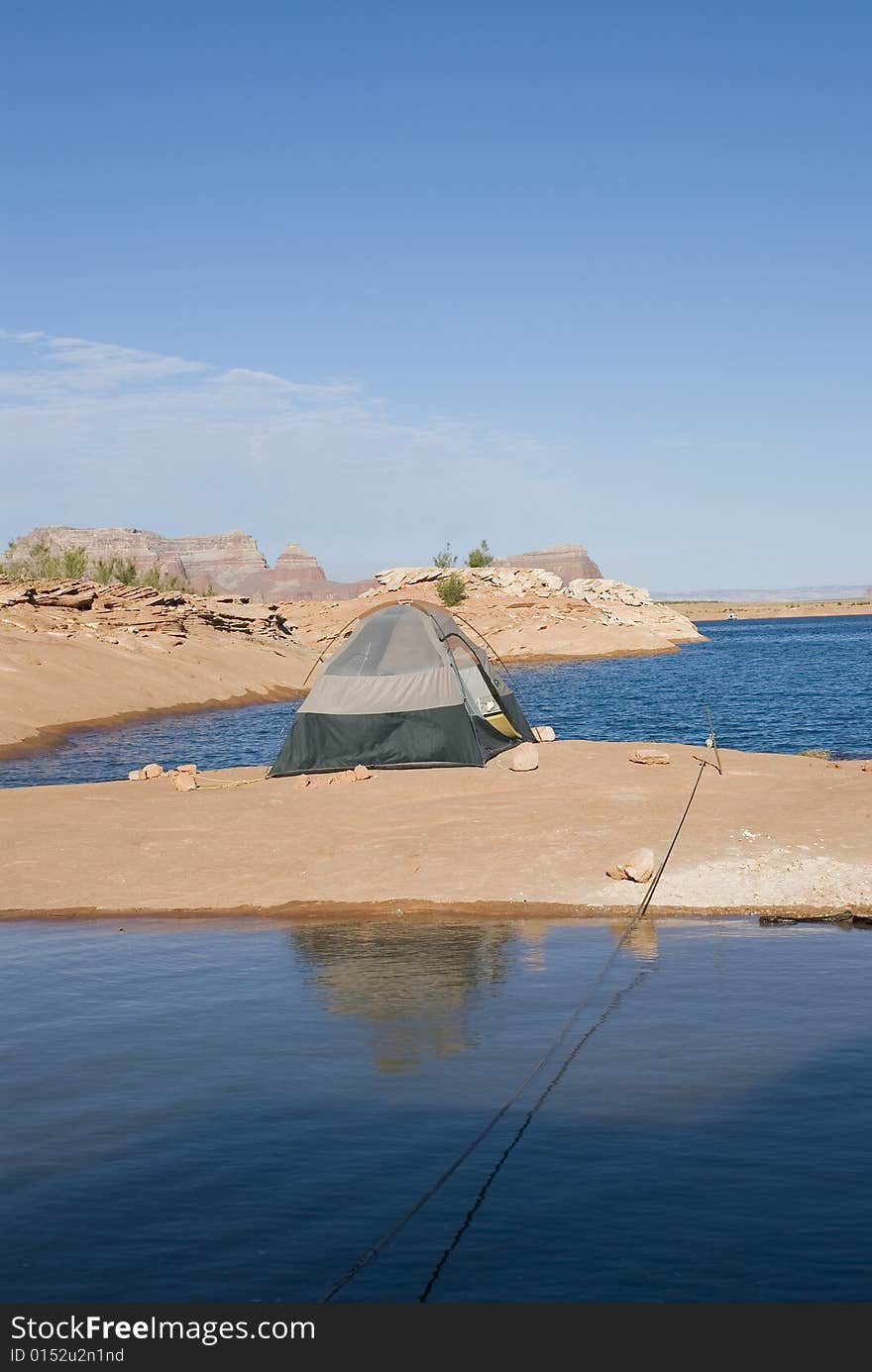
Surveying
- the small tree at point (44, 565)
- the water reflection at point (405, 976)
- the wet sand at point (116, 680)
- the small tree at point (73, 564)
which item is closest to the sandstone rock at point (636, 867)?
the water reflection at point (405, 976)

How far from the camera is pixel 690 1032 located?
12164 mm

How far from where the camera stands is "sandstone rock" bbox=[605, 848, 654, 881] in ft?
59.3

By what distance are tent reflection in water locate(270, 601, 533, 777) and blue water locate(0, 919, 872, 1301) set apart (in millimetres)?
10624

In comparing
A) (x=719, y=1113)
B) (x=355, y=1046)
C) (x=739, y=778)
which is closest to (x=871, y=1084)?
(x=719, y=1113)

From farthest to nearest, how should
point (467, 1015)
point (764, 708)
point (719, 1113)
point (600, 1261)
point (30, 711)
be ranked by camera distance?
point (764, 708) < point (30, 711) < point (467, 1015) < point (719, 1113) < point (600, 1261)

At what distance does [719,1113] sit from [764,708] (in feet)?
145

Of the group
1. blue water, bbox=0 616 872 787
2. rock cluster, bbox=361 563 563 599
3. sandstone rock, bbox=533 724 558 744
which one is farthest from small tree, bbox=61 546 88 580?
sandstone rock, bbox=533 724 558 744

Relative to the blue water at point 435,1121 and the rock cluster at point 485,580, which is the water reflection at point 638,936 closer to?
the blue water at point 435,1121

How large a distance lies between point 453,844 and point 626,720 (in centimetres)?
3062

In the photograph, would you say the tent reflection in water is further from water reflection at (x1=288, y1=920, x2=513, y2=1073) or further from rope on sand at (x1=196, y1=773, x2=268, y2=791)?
water reflection at (x1=288, y1=920, x2=513, y2=1073)

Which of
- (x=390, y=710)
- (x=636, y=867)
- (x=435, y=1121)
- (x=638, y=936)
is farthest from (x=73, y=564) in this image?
(x=435, y=1121)

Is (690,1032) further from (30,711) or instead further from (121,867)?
(30,711)

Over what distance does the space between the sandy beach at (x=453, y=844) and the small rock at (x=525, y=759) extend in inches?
9.0

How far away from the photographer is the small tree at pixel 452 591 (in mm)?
135600
